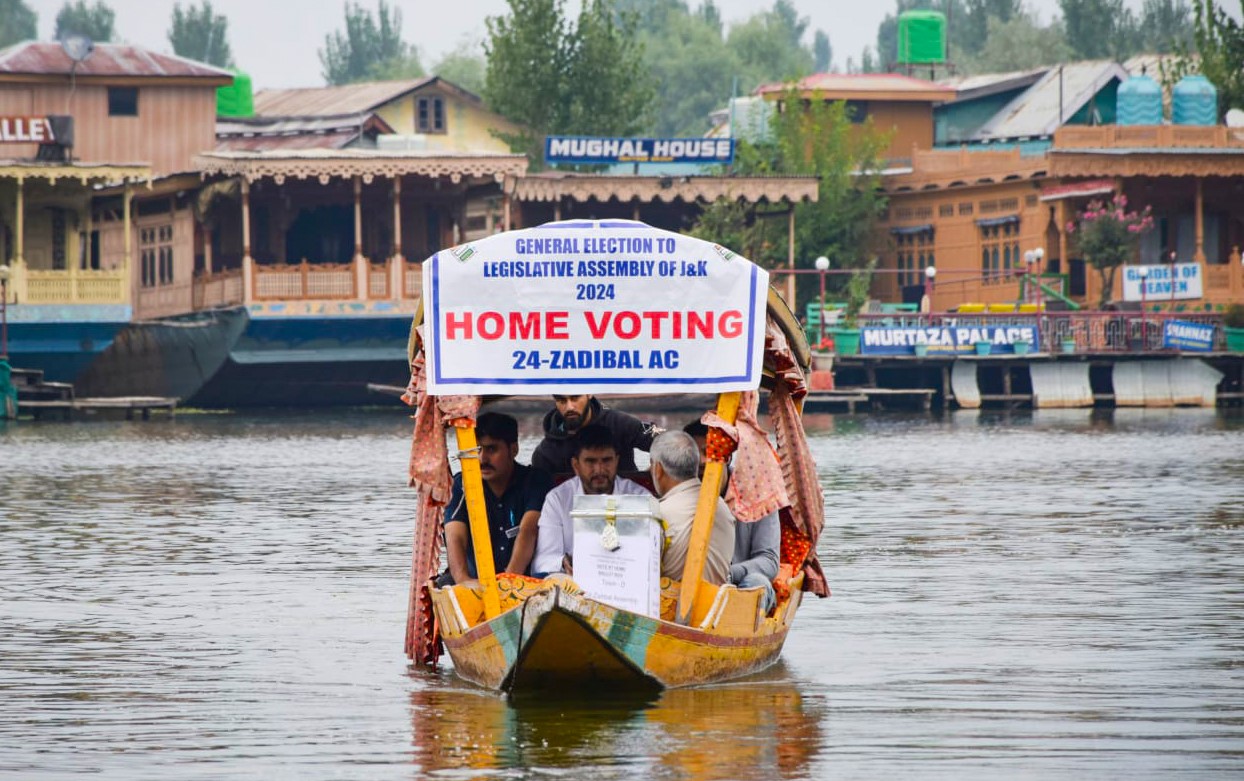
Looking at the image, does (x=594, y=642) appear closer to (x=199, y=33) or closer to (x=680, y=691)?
(x=680, y=691)

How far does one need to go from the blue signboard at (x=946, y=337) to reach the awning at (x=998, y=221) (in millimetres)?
7227

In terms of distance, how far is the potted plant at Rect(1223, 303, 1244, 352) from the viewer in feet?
144

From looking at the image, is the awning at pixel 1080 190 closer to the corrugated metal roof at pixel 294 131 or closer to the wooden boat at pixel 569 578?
the corrugated metal roof at pixel 294 131

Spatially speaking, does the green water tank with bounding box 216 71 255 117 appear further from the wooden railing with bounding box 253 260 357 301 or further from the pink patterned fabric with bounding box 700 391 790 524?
the pink patterned fabric with bounding box 700 391 790 524

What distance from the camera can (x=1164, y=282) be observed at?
A: 152 ft

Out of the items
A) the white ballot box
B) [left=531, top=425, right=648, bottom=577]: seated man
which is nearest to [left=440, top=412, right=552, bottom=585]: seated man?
[left=531, top=425, right=648, bottom=577]: seated man

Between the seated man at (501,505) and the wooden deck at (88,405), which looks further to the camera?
the wooden deck at (88,405)

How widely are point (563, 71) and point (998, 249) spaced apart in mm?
12042

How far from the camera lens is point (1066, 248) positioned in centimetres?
4906

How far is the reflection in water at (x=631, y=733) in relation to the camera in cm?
949

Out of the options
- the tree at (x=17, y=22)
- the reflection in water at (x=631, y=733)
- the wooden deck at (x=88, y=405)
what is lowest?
the reflection in water at (x=631, y=733)

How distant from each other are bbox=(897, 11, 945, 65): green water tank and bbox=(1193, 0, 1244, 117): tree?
1235cm

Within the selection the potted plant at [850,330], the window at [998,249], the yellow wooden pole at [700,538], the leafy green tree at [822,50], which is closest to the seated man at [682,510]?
the yellow wooden pole at [700,538]

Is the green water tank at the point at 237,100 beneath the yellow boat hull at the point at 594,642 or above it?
above
